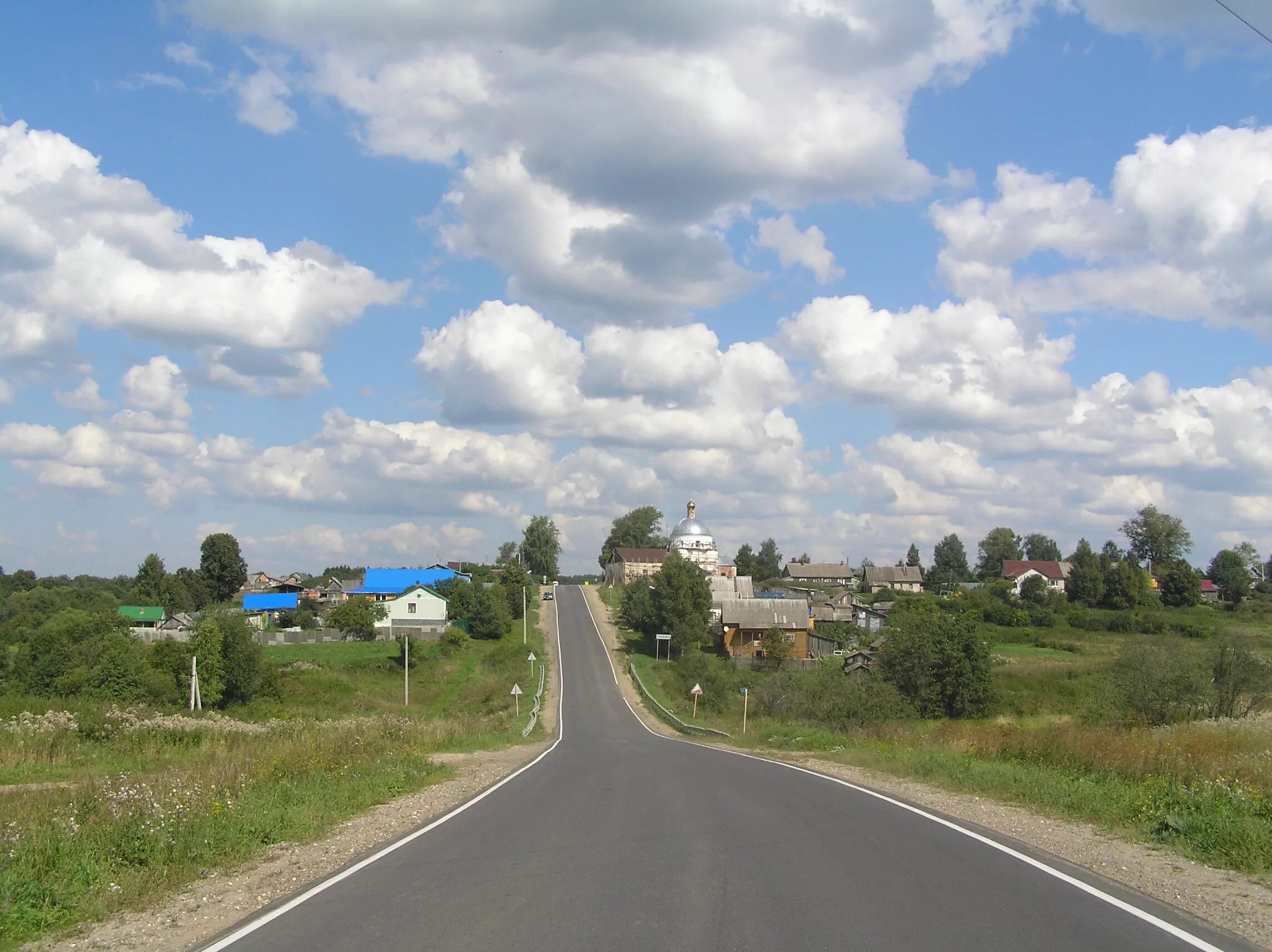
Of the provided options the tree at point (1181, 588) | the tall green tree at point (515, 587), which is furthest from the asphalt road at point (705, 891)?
the tree at point (1181, 588)

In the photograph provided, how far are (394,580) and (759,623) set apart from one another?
163 feet

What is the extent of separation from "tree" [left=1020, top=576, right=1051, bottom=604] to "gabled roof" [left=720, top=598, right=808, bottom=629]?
4459 cm

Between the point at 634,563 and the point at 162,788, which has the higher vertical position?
the point at 634,563

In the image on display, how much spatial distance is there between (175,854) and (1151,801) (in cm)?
1227

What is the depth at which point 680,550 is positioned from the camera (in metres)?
142

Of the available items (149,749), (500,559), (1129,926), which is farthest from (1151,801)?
(500,559)

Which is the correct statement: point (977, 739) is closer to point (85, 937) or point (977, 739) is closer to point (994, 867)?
point (994, 867)

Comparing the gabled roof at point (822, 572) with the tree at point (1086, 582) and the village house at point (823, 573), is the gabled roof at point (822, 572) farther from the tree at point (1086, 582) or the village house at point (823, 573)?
the tree at point (1086, 582)

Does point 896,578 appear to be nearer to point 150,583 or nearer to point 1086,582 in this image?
point 1086,582

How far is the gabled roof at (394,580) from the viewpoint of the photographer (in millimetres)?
110125

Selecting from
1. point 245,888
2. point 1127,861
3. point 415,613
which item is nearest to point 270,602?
point 415,613

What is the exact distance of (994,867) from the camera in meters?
9.46

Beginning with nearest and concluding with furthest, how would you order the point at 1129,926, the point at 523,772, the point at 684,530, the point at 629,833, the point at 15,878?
the point at 1129,926
the point at 15,878
the point at 629,833
the point at 523,772
the point at 684,530

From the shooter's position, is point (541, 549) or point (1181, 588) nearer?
point (1181, 588)
